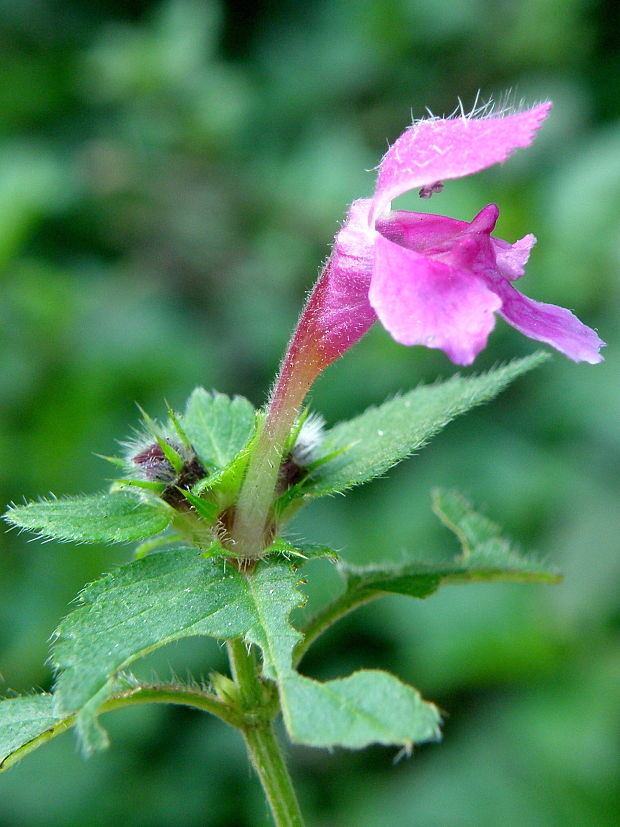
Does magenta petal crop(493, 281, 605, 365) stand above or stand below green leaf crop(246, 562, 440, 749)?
above

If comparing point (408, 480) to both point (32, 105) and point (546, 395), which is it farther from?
point (32, 105)

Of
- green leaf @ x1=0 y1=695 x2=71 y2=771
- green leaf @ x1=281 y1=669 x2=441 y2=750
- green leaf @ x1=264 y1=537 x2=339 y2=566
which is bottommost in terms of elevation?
green leaf @ x1=281 y1=669 x2=441 y2=750

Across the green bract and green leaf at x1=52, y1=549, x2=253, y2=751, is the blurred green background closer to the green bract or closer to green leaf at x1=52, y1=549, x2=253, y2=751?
the green bract

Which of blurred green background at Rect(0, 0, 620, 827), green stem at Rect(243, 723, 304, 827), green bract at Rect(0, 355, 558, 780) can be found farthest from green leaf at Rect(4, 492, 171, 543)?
blurred green background at Rect(0, 0, 620, 827)

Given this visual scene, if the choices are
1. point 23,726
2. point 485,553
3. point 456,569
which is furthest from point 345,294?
point 23,726

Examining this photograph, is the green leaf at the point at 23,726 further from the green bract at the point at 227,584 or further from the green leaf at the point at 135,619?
the green leaf at the point at 135,619

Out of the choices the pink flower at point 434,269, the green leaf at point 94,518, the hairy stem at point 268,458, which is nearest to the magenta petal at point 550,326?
the pink flower at point 434,269

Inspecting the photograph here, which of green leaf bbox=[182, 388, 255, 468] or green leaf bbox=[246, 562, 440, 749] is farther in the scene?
green leaf bbox=[182, 388, 255, 468]
